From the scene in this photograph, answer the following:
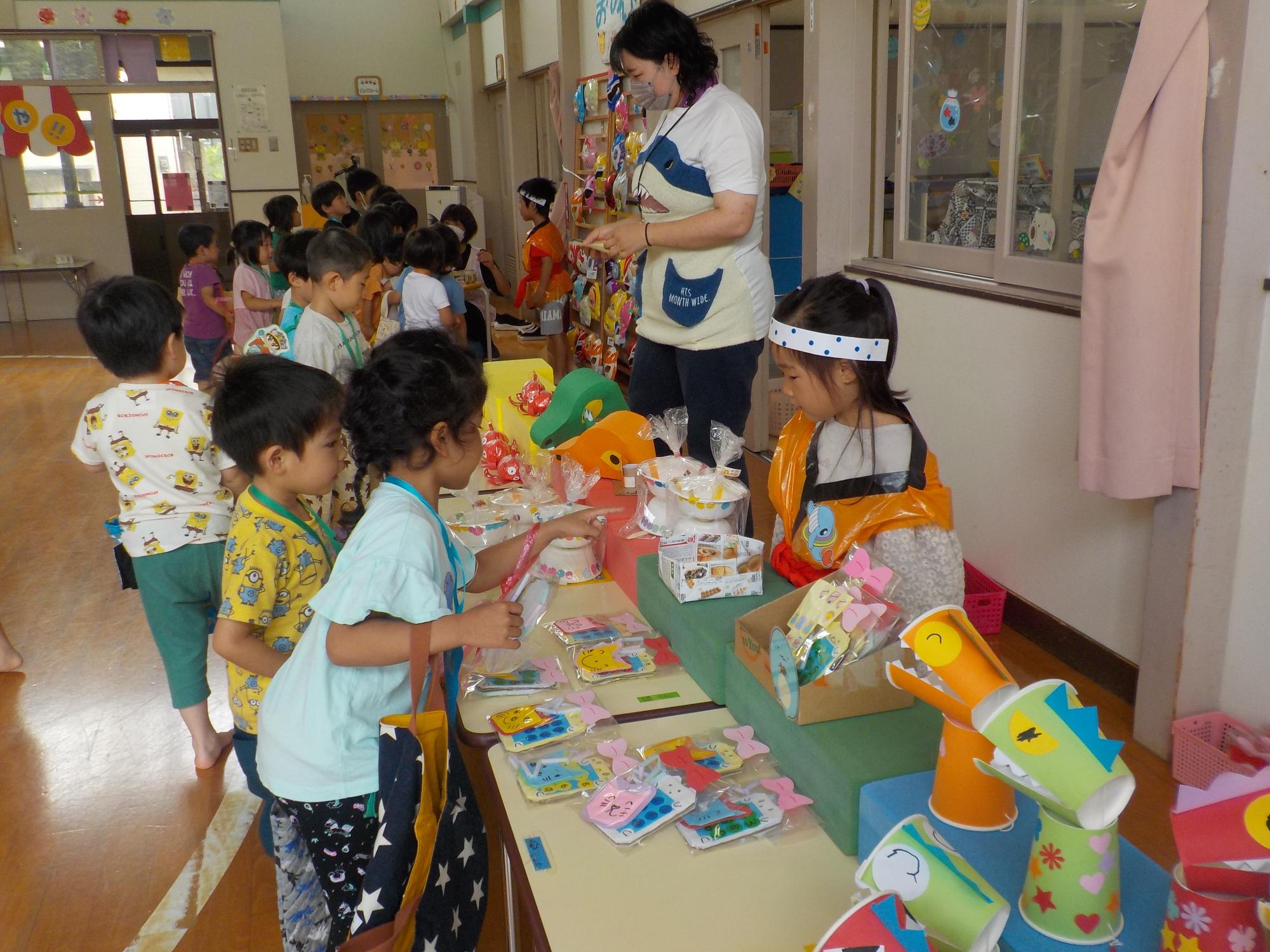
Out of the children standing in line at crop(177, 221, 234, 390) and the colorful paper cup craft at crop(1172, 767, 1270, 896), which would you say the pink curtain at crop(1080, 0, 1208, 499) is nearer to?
the colorful paper cup craft at crop(1172, 767, 1270, 896)

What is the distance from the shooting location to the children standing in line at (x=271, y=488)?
66.5 inches

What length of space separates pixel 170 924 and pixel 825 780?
1.53 meters

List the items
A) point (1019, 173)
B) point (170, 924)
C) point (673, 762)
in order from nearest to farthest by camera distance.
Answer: point (673, 762) → point (170, 924) → point (1019, 173)

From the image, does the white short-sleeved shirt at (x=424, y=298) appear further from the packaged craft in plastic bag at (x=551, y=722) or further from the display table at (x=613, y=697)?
the packaged craft in plastic bag at (x=551, y=722)

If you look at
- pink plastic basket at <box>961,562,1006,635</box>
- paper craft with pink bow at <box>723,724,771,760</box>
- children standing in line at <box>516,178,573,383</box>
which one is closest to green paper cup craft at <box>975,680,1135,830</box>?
paper craft with pink bow at <box>723,724,771,760</box>

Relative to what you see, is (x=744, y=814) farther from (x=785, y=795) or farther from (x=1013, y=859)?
(x=1013, y=859)

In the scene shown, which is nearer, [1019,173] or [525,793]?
[525,793]

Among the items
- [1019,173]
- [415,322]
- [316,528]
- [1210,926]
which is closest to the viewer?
[1210,926]

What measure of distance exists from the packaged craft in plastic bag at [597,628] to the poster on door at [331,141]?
11482 mm

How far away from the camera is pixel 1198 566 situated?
225 centimetres

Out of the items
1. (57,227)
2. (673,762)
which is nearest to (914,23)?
(673,762)

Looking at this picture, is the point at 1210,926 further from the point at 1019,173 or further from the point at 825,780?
the point at 1019,173

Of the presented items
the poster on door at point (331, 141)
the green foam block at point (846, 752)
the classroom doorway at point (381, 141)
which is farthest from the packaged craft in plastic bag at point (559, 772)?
the poster on door at point (331, 141)

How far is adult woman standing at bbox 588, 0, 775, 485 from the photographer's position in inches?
97.7
